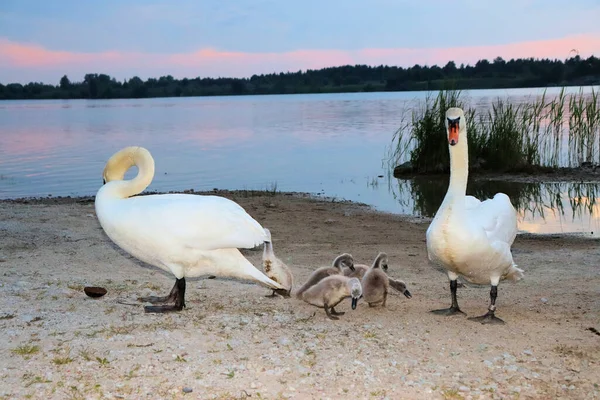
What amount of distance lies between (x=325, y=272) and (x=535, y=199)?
31.1 feet

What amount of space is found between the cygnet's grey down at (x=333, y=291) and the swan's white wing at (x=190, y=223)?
772 millimetres

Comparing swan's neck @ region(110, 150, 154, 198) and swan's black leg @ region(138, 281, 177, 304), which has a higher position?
swan's neck @ region(110, 150, 154, 198)

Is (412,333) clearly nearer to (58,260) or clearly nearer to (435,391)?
(435,391)

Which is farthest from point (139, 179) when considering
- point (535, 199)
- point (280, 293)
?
point (535, 199)

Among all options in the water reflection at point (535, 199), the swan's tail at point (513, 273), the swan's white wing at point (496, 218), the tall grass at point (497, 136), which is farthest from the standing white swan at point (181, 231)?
the tall grass at point (497, 136)

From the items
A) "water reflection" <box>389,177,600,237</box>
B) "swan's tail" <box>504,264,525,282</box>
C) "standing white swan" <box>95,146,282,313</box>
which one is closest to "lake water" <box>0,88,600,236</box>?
"water reflection" <box>389,177,600,237</box>

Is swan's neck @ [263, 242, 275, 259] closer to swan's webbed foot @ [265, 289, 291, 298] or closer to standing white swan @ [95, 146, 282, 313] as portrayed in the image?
swan's webbed foot @ [265, 289, 291, 298]

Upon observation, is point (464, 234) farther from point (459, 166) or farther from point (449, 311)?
Answer: point (449, 311)

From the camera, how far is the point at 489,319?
5.74 meters

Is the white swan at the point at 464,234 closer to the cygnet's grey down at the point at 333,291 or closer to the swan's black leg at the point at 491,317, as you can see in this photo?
the swan's black leg at the point at 491,317

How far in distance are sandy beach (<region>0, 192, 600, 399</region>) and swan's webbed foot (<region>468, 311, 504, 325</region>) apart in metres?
0.12

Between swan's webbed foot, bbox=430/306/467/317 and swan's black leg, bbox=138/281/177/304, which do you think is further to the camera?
swan's webbed foot, bbox=430/306/467/317

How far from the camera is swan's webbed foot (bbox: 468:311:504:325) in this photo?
5.71 m

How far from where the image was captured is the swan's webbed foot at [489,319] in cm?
571
